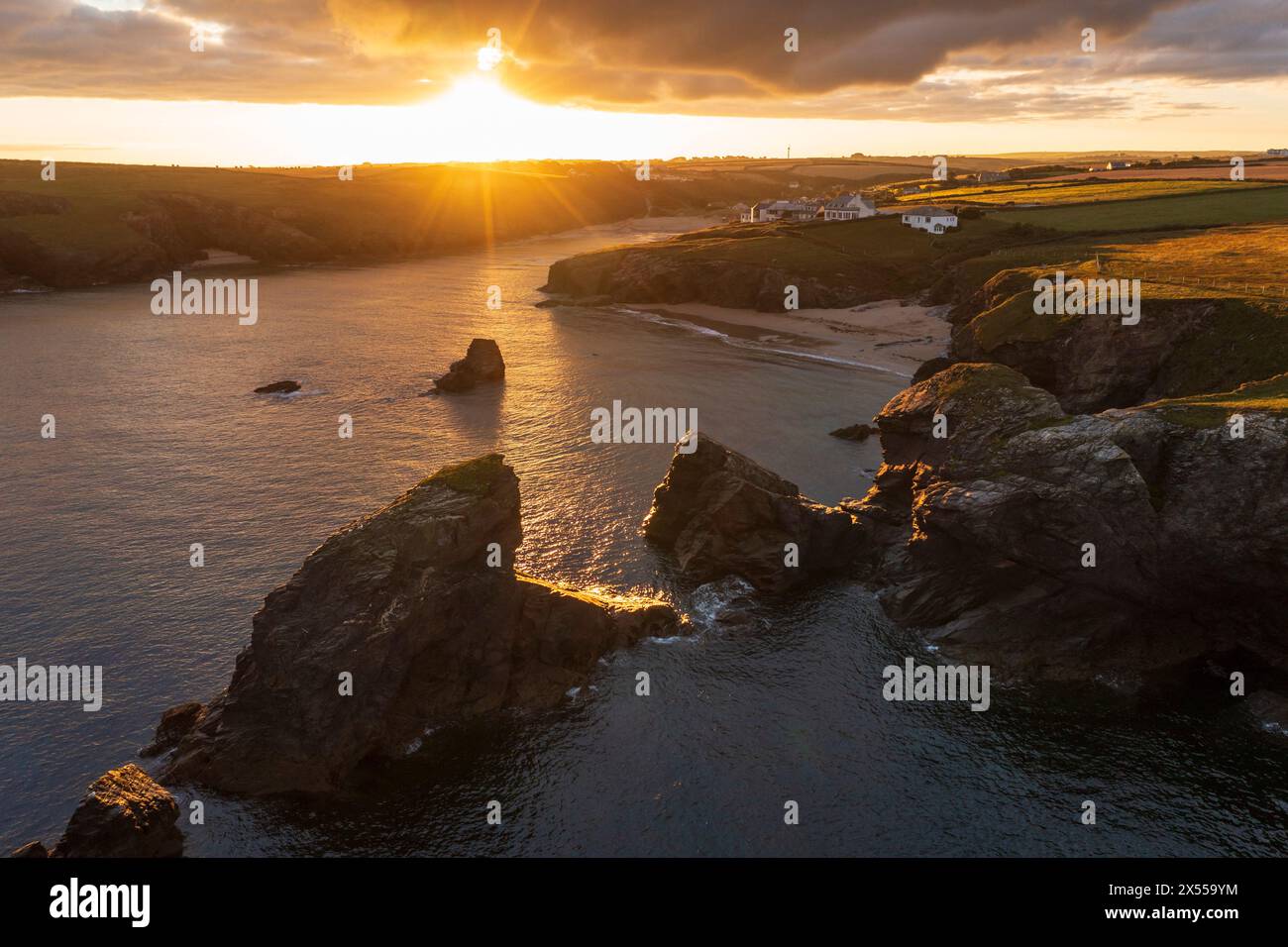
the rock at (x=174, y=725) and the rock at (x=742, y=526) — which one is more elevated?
the rock at (x=742, y=526)

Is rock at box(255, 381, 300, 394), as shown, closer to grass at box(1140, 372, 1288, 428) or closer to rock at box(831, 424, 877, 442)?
rock at box(831, 424, 877, 442)

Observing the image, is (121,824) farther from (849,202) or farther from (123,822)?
(849,202)

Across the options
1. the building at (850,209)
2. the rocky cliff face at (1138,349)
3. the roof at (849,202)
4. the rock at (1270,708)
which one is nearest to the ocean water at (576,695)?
the rock at (1270,708)

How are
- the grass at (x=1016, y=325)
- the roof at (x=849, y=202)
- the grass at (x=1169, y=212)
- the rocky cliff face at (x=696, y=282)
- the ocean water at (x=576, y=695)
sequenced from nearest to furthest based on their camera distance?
the ocean water at (x=576, y=695), the grass at (x=1016, y=325), the grass at (x=1169, y=212), the rocky cliff face at (x=696, y=282), the roof at (x=849, y=202)

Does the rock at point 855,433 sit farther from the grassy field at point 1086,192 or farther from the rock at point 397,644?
the grassy field at point 1086,192

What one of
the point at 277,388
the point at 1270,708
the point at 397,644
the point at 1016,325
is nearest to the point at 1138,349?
the point at 1016,325

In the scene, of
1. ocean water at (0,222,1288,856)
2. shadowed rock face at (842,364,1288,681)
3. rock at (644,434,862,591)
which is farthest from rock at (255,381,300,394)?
shadowed rock face at (842,364,1288,681)
